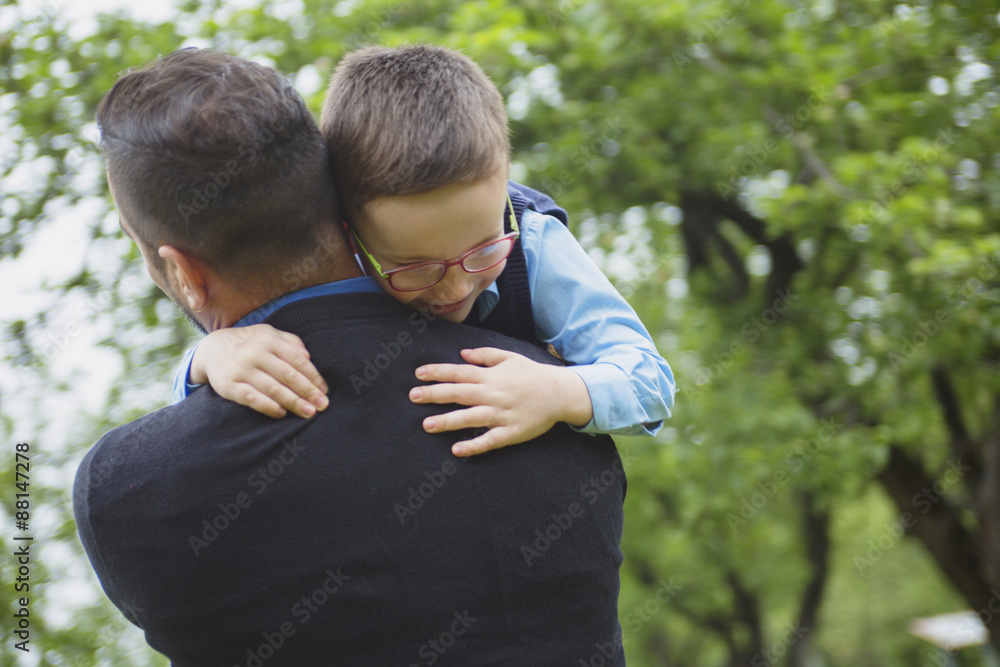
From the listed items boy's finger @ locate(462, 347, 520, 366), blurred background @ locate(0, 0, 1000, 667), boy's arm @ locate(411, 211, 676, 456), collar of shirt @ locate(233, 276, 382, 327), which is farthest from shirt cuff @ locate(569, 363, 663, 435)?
blurred background @ locate(0, 0, 1000, 667)

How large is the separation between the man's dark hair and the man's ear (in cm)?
2

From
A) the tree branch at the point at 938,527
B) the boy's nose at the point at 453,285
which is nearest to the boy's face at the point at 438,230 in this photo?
the boy's nose at the point at 453,285

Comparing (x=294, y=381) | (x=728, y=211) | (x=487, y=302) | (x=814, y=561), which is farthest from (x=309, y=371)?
(x=814, y=561)

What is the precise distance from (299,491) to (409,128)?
0.59 meters

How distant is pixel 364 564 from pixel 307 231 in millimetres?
486

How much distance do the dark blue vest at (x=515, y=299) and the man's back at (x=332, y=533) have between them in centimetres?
42

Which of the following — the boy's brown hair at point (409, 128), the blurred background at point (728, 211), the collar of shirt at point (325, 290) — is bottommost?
A: the blurred background at point (728, 211)

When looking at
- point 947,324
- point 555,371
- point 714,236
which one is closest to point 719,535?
point 714,236

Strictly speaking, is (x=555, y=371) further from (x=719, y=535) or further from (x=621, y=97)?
(x=719, y=535)

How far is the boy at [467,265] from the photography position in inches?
47.3

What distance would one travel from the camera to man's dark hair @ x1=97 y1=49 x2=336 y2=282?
116 cm

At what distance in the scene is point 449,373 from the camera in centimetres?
119

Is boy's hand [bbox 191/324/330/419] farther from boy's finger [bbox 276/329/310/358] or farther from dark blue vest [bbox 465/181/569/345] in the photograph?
dark blue vest [bbox 465/181/569/345]

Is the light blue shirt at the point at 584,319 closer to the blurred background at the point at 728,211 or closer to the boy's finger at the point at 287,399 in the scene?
the boy's finger at the point at 287,399
